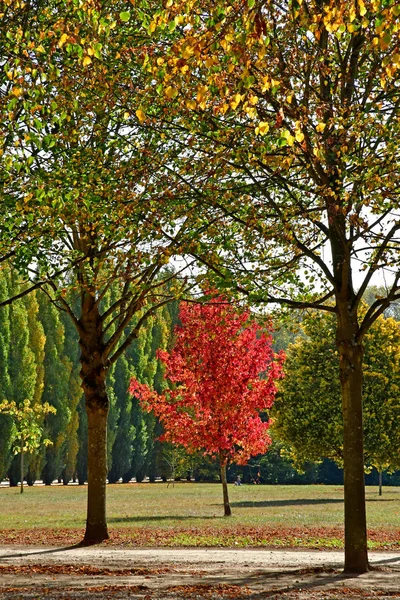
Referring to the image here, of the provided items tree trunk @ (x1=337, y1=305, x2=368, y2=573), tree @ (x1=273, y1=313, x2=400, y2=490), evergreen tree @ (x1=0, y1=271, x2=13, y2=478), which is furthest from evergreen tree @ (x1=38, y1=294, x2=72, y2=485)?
tree trunk @ (x1=337, y1=305, x2=368, y2=573)

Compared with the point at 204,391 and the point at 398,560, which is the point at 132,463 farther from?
the point at 398,560

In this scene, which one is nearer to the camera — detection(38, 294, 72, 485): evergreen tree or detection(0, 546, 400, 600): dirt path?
detection(0, 546, 400, 600): dirt path

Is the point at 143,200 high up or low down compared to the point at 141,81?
down

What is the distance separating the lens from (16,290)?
167ft

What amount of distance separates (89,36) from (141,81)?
610 centimetres

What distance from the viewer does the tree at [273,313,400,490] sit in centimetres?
3331

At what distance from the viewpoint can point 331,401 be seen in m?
34.4

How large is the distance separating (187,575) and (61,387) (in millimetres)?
44174

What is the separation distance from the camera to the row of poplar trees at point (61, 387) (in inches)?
1984

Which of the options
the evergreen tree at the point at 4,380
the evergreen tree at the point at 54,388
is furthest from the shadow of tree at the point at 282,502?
the evergreen tree at the point at 54,388

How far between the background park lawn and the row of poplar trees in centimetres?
1258

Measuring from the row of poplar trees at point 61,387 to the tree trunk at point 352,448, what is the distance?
32029mm

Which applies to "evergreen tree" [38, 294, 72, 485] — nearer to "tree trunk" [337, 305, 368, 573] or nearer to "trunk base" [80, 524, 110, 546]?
"trunk base" [80, 524, 110, 546]

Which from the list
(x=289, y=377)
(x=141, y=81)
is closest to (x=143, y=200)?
Answer: (x=141, y=81)
